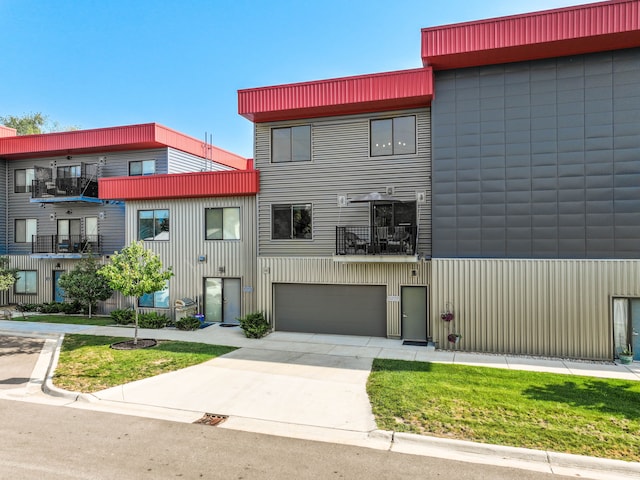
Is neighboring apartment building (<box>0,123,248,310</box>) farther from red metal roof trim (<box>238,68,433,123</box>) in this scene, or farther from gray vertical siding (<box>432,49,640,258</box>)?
gray vertical siding (<box>432,49,640,258</box>)

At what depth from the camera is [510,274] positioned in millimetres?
12930

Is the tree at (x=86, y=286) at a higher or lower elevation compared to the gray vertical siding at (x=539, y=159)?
lower

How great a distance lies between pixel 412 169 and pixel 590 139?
5.42m

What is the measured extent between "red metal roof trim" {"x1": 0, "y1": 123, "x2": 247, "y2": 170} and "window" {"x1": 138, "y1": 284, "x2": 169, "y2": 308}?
732 centimetres

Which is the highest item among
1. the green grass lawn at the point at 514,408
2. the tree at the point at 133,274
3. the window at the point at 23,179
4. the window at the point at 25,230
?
the window at the point at 23,179

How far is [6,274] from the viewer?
68.1ft

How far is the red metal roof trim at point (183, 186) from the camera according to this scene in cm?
1691

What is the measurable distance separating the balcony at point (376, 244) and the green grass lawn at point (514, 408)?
4.33m

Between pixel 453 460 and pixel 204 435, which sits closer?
pixel 453 460

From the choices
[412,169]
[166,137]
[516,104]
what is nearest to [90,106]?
[166,137]

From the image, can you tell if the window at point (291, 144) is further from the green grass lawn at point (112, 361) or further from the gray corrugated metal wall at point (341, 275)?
the green grass lawn at point (112, 361)

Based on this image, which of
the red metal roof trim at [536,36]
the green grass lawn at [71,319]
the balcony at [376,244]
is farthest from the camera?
the green grass lawn at [71,319]

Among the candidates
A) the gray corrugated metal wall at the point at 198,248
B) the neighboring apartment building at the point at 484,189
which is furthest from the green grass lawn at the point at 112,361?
the neighboring apartment building at the point at 484,189

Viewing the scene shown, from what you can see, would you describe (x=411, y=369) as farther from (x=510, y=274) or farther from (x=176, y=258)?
(x=176, y=258)
